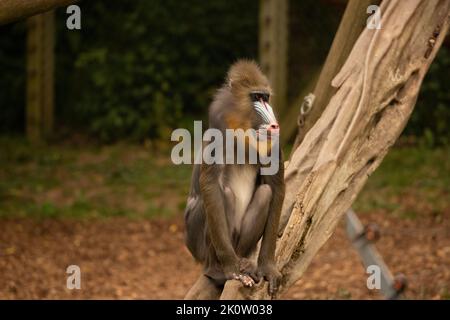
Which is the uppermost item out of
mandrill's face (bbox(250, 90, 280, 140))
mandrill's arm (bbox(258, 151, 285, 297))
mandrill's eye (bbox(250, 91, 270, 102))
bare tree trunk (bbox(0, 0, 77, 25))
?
bare tree trunk (bbox(0, 0, 77, 25))

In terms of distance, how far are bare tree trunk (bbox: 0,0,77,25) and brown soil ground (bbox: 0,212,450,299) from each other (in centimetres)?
288

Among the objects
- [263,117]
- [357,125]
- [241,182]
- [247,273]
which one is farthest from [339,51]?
[247,273]

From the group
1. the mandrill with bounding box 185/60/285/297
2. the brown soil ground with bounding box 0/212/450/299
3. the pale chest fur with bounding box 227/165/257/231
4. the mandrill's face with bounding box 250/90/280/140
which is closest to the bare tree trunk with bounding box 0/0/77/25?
the mandrill with bounding box 185/60/285/297

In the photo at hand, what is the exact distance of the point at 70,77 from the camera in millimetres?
12398

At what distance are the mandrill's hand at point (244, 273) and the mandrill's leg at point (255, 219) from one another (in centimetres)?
12

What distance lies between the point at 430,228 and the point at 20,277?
3823mm

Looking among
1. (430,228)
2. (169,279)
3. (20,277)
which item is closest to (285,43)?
(430,228)

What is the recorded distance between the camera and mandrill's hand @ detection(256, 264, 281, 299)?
4109 mm

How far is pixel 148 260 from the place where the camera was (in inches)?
303

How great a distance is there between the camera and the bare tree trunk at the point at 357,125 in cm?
434

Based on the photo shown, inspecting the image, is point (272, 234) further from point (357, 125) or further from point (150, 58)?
point (150, 58)

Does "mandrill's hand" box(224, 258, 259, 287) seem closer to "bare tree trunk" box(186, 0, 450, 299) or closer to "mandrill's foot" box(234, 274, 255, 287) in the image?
"mandrill's foot" box(234, 274, 255, 287)

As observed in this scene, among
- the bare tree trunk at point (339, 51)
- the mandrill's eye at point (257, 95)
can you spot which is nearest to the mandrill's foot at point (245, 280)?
the mandrill's eye at point (257, 95)

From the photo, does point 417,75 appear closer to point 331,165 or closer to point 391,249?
point 331,165
